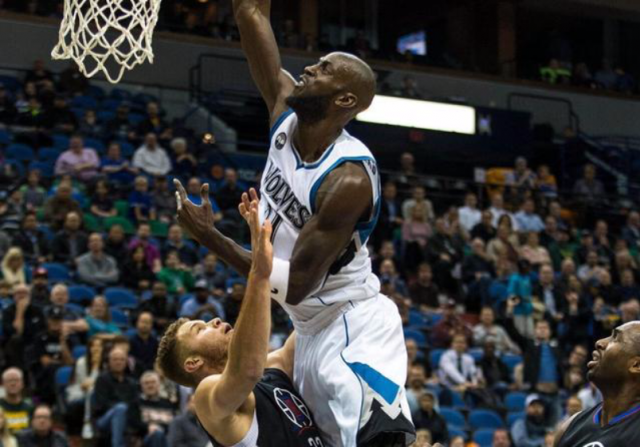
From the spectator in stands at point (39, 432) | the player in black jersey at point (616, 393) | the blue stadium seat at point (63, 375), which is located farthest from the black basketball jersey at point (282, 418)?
the blue stadium seat at point (63, 375)

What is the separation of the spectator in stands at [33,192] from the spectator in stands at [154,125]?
8.21ft

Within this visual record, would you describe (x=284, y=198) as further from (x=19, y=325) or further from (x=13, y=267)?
(x=13, y=267)

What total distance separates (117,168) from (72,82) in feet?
7.97

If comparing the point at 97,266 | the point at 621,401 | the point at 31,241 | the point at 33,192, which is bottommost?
the point at 621,401

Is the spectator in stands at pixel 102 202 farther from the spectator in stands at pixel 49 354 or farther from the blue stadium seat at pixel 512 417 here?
the blue stadium seat at pixel 512 417

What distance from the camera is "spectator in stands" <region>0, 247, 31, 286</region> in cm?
1091

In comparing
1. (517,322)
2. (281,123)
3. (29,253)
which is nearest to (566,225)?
(517,322)

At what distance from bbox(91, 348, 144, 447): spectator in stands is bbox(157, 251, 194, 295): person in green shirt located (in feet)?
7.72

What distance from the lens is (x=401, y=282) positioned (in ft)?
43.9

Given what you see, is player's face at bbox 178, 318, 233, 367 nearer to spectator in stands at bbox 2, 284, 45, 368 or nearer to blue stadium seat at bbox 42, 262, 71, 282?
spectator in stands at bbox 2, 284, 45, 368

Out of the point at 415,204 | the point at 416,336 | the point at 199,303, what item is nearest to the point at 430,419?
the point at 416,336

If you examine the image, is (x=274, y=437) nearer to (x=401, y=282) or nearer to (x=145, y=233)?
(x=145, y=233)

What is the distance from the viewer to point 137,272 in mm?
11875

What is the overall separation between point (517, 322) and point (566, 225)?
427 centimetres
